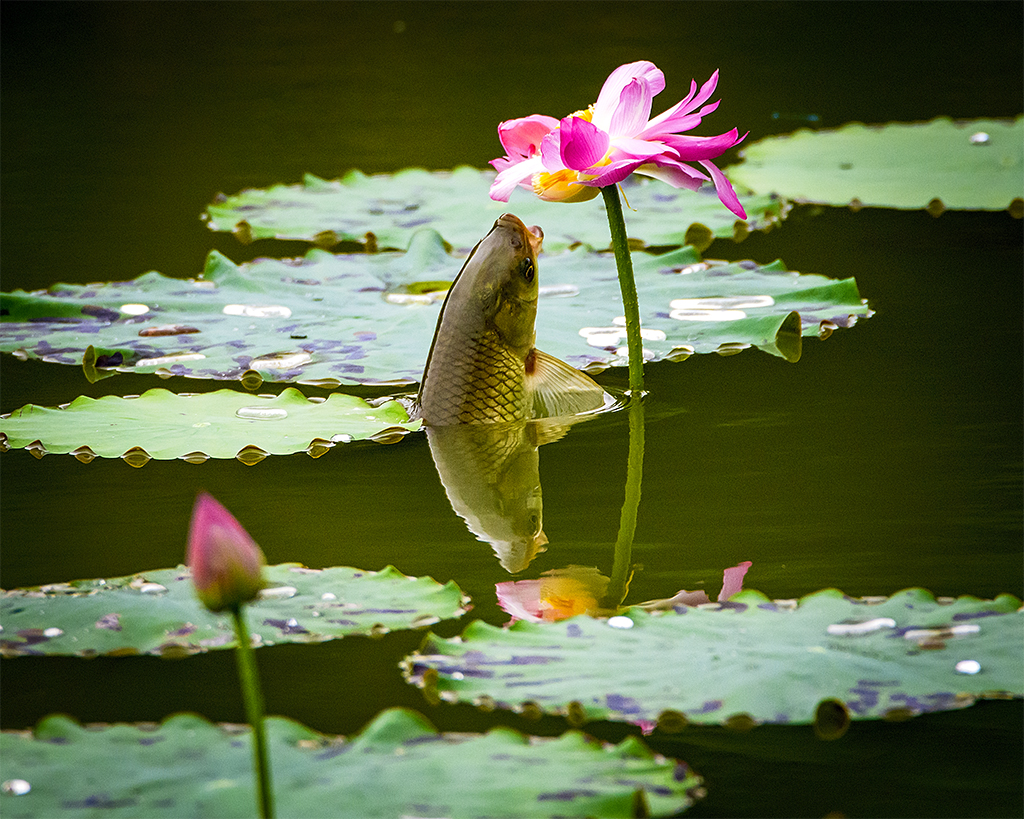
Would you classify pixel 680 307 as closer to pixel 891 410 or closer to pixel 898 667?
pixel 891 410

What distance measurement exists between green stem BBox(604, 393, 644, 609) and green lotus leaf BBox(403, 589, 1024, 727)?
17 cm

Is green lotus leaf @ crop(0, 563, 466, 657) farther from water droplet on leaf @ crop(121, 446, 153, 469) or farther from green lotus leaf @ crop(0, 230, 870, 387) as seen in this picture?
green lotus leaf @ crop(0, 230, 870, 387)

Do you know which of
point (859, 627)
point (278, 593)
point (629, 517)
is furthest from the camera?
point (629, 517)

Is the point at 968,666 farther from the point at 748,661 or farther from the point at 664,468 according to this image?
the point at 664,468

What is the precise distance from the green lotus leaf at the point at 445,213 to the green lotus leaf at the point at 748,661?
Result: 6.07 ft

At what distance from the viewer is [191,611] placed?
1408 millimetres

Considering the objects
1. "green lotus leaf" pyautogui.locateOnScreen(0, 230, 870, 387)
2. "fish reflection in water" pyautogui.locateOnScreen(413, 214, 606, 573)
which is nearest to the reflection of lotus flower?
"fish reflection in water" pyautogui.locateOnScreen(413, 214, 606, 573)

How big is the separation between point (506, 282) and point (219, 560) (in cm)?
116

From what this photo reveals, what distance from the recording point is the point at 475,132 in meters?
4.68

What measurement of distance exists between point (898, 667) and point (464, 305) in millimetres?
1071

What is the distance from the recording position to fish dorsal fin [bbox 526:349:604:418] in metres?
2.13

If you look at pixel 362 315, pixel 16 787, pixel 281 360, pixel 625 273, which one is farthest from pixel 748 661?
pixel 362 315

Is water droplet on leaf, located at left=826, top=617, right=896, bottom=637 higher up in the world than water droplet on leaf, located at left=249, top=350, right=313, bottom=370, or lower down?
lower down

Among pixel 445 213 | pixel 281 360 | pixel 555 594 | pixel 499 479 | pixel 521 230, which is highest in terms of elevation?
pixel 445 213
